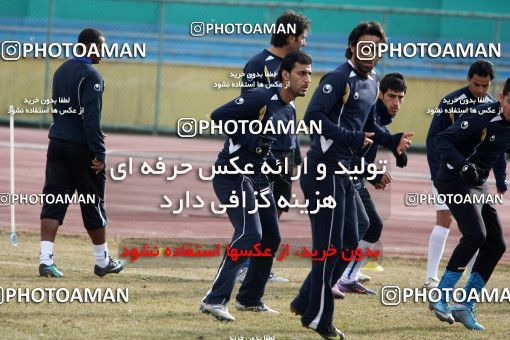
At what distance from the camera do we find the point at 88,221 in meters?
11.2

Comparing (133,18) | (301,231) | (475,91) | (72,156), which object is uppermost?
(133,18)

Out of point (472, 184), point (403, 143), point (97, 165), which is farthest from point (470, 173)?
point (97, 165)

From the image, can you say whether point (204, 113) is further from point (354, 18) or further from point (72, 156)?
point (72, 156)

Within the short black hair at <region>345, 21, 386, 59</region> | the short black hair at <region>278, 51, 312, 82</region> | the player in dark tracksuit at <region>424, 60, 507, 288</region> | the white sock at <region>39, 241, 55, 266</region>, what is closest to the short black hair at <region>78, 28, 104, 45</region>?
the white sock at <region>39, 241, 55, 266</region>

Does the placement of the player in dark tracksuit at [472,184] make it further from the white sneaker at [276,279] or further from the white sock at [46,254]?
the white sock at [46,254]

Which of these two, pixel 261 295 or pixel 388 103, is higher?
pixel 388 103

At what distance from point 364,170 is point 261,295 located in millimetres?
1332

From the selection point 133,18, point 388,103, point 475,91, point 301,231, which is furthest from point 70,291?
point 133,18

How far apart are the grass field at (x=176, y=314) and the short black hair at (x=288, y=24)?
225 cm

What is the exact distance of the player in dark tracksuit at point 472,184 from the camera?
30.7 feet

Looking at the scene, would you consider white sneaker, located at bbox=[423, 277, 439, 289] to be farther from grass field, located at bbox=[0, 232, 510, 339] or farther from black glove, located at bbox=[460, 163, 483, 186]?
black glove, located at bbox=[460, 163, 483, 186]

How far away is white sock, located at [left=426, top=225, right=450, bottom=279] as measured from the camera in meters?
11.7

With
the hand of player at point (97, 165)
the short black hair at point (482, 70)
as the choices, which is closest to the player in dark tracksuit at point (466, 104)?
the short black hair at point (482, 70)

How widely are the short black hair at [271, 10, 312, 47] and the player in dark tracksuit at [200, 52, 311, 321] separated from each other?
1.71m
